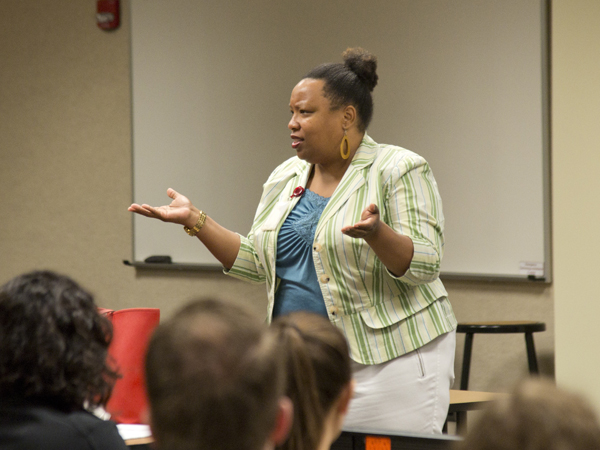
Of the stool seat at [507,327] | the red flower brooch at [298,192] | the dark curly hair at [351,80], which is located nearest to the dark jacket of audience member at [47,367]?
the red flower brooch at [298,192]

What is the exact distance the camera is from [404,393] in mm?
1749

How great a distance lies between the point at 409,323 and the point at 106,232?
3137 millimetres

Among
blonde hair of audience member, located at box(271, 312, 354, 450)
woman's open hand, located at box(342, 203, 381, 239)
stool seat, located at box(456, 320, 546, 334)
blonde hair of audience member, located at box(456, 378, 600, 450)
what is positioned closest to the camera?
blonde hair of audience member, located at box(456, 378, 600, 450)

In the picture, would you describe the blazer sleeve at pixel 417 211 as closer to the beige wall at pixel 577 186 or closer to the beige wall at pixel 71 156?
the beige wall at pixel 577 186

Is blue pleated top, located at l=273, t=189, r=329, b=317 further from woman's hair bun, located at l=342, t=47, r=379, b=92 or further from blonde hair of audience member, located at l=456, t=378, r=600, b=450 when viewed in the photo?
blonde hair of audience member, located at l=456, t=378, r=600, b=450

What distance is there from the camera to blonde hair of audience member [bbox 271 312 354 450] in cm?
94

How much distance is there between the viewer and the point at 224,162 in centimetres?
404

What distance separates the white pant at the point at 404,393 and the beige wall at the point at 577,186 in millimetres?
1010

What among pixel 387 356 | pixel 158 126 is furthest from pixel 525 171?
pixel 158 126

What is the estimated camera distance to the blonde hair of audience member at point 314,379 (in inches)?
36.8

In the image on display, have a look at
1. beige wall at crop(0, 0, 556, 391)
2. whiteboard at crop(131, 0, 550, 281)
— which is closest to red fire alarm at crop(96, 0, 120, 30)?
beige wall at crop(0, 0, 556, 391)

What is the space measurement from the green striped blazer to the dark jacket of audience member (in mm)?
813

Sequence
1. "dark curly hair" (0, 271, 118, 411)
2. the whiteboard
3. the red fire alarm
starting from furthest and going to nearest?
1. the red fire alarm
2. the whiteboard
3. "dark curly hair" (0, 271, 118, 411)

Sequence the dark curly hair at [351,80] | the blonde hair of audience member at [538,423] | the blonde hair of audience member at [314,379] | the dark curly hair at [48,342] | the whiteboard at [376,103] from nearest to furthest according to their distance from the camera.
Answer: the blonde hair of audience member at [538,423] → the blonde hair of audience member at [314,379] → the dark curly hair at [48,342] → the dark curly hair at [351,80] → the whiteboard at [376,103]
